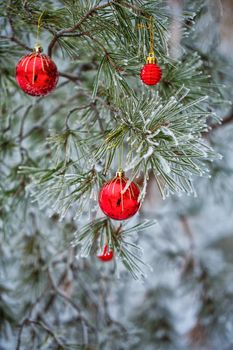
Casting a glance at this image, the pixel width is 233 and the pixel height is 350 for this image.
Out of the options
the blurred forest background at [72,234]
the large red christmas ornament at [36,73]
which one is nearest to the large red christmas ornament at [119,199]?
the blurred forest background at [72,234]

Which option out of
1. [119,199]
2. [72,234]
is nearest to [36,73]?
[119,199]

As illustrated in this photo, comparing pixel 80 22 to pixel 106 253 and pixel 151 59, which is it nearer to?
pixel 151 59

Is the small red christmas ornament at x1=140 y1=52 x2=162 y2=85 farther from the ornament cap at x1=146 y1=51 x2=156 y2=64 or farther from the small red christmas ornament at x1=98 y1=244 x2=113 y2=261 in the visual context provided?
the small red christmas ornament at x1=98 y1=244 x2=113 y2=261

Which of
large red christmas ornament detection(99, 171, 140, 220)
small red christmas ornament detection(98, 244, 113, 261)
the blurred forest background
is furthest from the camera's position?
the blurred forest background

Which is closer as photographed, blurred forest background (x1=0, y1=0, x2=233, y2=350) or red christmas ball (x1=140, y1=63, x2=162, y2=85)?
red christmas ball (x1=140, y1=63, x2=162, y2=85)

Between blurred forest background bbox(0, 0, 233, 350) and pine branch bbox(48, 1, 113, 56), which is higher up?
pine branch bbox(48, 1, 113, 56)

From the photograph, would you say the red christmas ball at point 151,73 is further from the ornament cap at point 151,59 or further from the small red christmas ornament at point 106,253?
the small red christmas ornament at point 106,253

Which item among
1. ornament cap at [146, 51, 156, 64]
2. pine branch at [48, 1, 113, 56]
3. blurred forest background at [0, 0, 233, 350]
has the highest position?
pine branch at [48, 1, 113, 56]

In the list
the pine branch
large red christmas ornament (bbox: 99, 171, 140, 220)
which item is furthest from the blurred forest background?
large red christmas ornament (bbox: 99, 171, 140, 220)

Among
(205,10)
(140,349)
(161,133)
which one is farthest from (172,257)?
(161,133)
